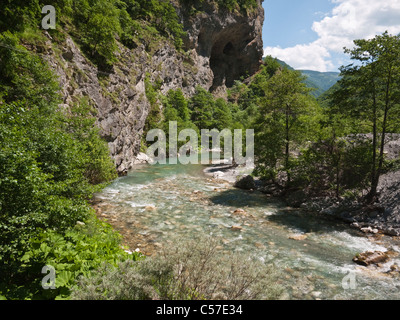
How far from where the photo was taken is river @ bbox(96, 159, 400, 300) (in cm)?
705

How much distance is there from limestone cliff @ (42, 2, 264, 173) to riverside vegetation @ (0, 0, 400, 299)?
1.80 metres

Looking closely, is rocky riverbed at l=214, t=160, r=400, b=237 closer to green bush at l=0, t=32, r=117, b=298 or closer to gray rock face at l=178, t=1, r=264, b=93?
green bush at l=0, t=32, r=117, b=298

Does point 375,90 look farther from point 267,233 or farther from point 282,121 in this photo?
point 267,233

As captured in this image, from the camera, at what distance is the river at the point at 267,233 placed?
705cm

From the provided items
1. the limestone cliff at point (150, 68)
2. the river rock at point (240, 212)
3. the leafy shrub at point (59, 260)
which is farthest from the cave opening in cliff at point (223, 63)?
the leafy shrub at point (59, 260)

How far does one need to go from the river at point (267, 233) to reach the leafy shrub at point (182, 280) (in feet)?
10.5

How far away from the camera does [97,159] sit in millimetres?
12914

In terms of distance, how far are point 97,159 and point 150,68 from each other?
125ft

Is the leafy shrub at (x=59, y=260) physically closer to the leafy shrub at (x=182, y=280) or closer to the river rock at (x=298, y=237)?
the leafy shrub at (x=182, y=280)

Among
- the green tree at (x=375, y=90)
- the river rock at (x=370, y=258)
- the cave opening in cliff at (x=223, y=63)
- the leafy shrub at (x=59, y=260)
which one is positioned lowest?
the river rock at (x=370, y=258)

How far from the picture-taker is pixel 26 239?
4.77 meters

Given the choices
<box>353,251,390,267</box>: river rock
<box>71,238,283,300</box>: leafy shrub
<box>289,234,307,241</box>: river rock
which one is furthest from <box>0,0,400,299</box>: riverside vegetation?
<box>353,251,390,267</box>: river rock

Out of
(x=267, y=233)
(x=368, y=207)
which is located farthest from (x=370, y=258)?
(x=368, y=207)
